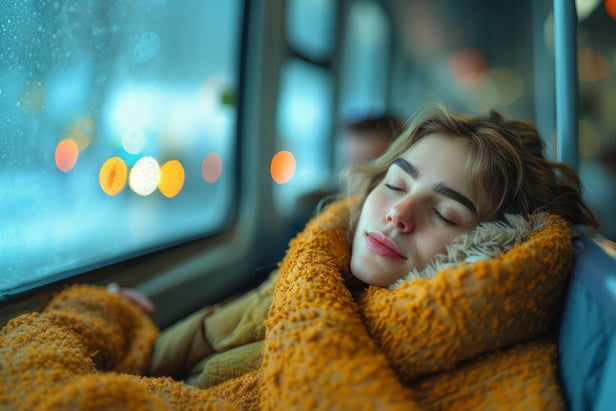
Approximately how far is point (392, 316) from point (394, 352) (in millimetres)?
50

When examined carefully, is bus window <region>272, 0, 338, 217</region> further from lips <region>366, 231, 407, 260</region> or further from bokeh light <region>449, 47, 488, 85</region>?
bokeh light <region>449, 47, 488, 85</region>

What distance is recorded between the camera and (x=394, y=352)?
22.4 inches

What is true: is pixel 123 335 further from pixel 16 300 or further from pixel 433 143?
pixel 433 143

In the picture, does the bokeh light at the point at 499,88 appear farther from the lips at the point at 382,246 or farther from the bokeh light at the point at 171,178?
the lips at the point at 382,246

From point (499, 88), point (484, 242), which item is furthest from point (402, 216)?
point (499, 88)

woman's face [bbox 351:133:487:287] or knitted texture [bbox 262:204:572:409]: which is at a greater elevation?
woman's face [bbox 351:133:487:287]

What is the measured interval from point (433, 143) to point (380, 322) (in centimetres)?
42

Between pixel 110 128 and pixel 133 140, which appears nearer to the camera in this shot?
pixel 110 128

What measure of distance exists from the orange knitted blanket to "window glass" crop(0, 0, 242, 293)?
48 cm

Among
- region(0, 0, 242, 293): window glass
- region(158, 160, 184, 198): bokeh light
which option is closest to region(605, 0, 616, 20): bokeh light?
region(0, 0, 242, 293): window glass

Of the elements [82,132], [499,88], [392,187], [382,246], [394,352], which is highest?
[499,88]

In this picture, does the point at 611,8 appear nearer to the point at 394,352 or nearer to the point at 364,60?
the point at 364,60

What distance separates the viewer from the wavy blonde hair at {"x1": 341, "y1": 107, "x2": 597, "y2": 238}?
768 millimetres

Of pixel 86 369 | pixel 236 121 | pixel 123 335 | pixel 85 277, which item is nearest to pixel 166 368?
pixel 123 335
